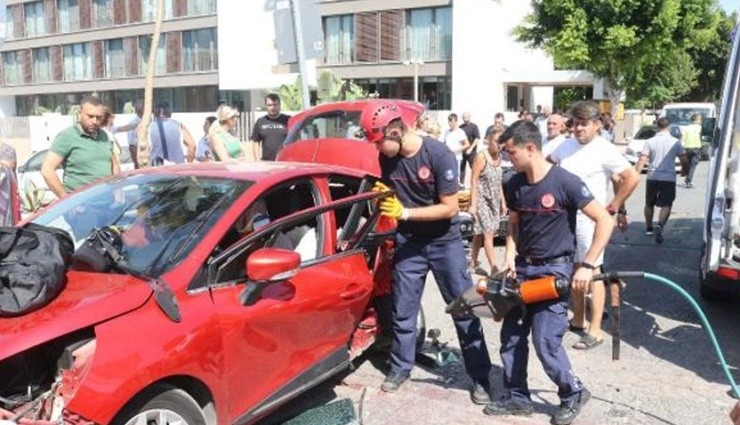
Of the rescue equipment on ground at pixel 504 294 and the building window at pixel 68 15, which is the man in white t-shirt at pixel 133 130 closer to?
the rescue equipment on ground at pixel 504 294

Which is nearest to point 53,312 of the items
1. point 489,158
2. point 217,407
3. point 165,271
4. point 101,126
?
point 165,271

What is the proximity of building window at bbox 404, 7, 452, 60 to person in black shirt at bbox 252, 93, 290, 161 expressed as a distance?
21.0 meters

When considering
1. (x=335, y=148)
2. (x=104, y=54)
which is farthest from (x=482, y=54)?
(x=335, y=148)

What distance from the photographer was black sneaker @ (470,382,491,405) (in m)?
4.22

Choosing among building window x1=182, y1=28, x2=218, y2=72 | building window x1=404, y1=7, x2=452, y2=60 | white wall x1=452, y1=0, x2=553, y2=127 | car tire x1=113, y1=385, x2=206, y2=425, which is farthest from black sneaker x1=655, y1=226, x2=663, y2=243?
building window x1=182, y1=28, x2=218, y2=72

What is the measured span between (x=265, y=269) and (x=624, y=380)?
2.74m

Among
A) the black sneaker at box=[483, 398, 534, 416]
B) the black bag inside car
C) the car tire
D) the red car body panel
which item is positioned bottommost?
the black sneaker at box=[483, 398, 534, 416]

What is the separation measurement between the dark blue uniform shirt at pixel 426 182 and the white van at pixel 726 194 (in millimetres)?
2000

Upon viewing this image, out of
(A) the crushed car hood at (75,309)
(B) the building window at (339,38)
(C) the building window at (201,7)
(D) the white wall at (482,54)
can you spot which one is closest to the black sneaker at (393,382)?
(A) the crushed car hood at (75,309)

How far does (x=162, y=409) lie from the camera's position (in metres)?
2.91

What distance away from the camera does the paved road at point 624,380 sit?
4.10m

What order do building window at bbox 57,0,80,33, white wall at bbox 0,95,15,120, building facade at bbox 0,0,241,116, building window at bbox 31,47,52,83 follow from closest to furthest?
1. building facade at bbox 0,0,241,116
2. building window at bbox 57,0,80,33
3. building window at bbox 31,47,52,83
4. white wall at bbox 0,95,15,120

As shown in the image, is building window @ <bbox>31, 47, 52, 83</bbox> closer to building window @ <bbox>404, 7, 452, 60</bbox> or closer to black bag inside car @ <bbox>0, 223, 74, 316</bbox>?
building window @ <bbox>404, 7, 452, 60</bbox>

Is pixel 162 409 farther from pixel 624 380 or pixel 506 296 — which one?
pixel 624 380
